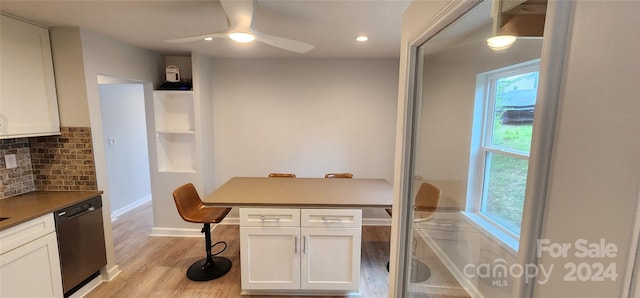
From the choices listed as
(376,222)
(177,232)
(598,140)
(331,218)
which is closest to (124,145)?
(177,232)

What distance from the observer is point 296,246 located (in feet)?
7.49

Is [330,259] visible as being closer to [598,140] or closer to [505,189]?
[505,189]

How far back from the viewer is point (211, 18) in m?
2.13

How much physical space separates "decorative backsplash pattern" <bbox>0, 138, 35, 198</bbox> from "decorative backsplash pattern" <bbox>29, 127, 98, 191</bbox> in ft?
0.13

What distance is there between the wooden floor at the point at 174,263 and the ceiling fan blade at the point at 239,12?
7.20 feet

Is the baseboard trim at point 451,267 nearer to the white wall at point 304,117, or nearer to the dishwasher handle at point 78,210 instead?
the dishwasher handle at point 78,210

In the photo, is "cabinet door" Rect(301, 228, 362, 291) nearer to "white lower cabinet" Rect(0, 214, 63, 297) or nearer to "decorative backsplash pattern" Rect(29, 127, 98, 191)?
"white lower cabinet" Rect(0, 214, 63, 297)

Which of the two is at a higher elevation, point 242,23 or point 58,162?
point 242,23

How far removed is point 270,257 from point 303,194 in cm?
59

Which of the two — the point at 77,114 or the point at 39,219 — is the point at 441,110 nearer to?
the point at 39,219

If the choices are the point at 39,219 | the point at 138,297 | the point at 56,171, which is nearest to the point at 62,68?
the point at 56,171

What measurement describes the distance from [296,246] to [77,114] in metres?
2.24

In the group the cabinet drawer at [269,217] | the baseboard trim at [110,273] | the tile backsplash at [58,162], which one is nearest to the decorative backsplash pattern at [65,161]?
the tile backsplash at [58,162]

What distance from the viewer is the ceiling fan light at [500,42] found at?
2.17ft
